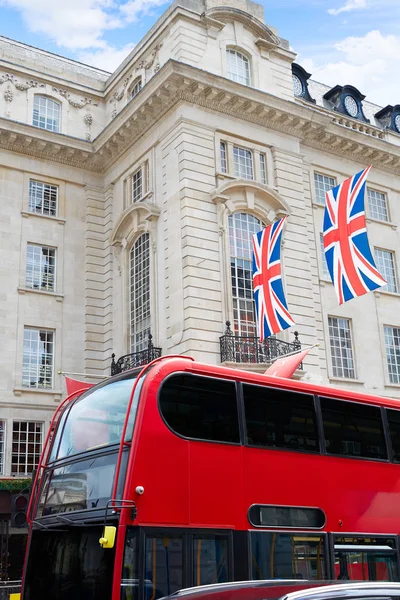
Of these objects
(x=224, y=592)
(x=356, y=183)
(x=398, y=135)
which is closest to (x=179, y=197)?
(x=356, y=183)

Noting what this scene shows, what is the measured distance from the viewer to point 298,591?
466 centimetres

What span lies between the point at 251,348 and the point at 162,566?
547 inches

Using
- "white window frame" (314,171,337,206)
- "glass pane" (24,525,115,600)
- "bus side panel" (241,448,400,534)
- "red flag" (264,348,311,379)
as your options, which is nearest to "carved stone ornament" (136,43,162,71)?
"white window frame" (314,171,337,206)

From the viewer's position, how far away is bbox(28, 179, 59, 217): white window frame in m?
26.4

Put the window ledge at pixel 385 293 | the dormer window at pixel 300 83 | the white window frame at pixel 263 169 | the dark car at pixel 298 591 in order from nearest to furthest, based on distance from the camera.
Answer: the dark car at pixel 298 591 → the white window frame at pixel 263 169 → the window ledge at pixel 385 293 → the dormer window at pixel 300 83

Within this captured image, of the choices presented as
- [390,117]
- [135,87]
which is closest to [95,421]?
[135,87]

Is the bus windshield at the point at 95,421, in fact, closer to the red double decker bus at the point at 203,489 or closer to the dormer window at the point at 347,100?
the red double decker bus at the point at 203,489

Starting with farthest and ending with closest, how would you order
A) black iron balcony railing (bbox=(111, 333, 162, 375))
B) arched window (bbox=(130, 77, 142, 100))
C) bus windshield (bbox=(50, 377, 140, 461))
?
1. arched window (bbox=(130, 77, 142, 100))
2. black iron balcony railing (bbox=(111, 333, 162, 375))
3. bus windshield (bbox=(50, 377, 140, 461))

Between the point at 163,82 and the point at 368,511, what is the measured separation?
17.4 m

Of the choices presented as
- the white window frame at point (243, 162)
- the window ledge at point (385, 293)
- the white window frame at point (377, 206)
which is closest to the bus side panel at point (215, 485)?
the white window frame at point (243, 162)

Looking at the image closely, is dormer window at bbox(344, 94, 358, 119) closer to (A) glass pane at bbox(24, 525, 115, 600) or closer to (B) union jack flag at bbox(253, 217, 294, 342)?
(B) union jack flag at bbox(253, 217, 294, 342)

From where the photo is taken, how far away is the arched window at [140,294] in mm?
23673

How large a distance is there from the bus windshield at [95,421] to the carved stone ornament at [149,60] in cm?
1948

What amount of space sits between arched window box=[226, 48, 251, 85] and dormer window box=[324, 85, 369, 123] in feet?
19.5
